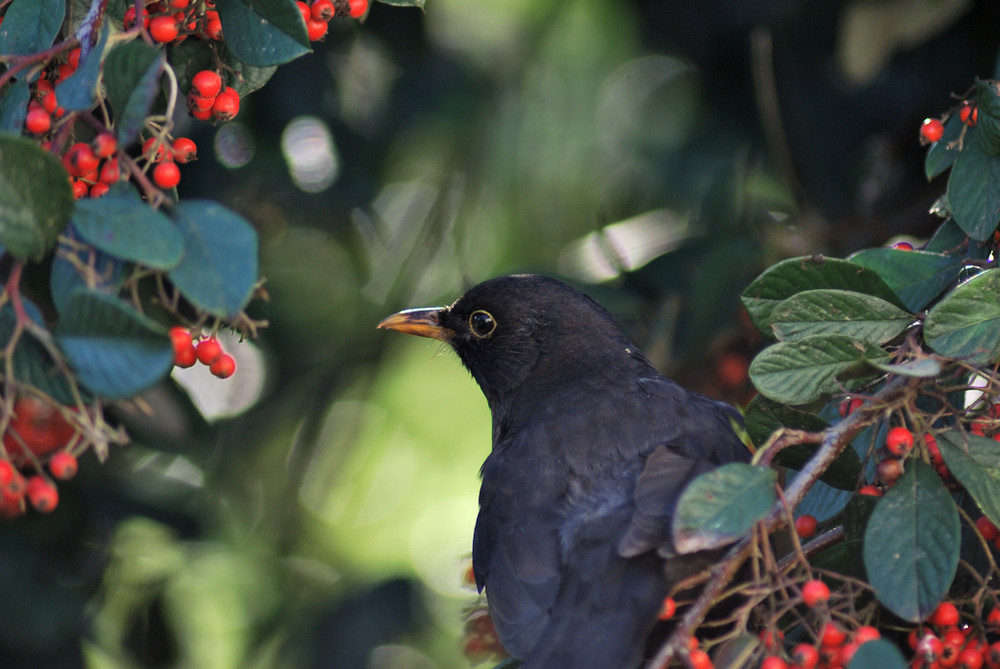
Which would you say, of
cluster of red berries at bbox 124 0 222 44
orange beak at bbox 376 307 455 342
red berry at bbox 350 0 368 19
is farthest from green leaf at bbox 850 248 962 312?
orange beak at bbox 376 307 455 342

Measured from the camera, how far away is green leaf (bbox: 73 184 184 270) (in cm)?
188

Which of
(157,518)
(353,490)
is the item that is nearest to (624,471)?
(157,518)

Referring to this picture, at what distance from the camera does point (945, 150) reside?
9.67 feet

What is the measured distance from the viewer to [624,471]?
337 cm

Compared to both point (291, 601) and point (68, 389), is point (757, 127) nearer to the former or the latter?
point (291, 601)

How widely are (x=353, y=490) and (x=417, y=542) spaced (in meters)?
0.68

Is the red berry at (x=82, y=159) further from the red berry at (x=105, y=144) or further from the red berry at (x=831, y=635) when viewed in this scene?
the red berry at (x=831, y=635)

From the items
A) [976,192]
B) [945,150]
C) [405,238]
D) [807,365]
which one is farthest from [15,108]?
[405,238]

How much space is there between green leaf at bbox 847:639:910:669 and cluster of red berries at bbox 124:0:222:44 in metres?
1.91

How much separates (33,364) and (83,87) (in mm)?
534

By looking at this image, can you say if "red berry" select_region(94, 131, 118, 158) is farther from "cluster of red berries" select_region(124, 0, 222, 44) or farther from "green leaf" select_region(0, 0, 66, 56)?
"green leaf" select_region(0, 0, 66, 56)

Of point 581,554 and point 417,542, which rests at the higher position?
point 581,554

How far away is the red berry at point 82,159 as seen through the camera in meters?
2.07

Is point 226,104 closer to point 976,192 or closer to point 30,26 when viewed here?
point 30,26
